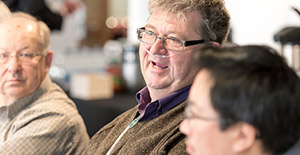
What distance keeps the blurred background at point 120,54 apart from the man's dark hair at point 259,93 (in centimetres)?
76

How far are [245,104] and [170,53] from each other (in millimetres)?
549

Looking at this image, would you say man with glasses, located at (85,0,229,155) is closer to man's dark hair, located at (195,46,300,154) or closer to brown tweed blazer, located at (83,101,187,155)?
brown tweed blazer, located at (83,101,187,155)

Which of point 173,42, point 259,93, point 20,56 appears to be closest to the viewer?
point 259,93

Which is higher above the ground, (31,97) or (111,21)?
(31,97)

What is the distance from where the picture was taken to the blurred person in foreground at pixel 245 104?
841 mm

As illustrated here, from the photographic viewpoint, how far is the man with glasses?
134cm

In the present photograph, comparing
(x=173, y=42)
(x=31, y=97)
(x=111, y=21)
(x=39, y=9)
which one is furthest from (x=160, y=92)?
(x=111, y=21)

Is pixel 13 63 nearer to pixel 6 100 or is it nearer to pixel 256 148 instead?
pixel 6 100

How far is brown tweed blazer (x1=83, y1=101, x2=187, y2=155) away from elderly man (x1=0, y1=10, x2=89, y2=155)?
0.77ft

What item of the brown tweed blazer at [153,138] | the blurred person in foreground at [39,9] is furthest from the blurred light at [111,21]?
the brown tweed blazer at [153,138]

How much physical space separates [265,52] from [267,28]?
12.7ft

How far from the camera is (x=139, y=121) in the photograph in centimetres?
137

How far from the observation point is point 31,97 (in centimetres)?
174

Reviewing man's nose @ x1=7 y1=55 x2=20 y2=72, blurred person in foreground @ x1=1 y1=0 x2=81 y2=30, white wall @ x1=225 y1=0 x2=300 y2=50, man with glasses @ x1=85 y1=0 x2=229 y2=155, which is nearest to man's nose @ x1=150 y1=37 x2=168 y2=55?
man with glasses @ x1=85 y1=0 x2=229 y2=155
